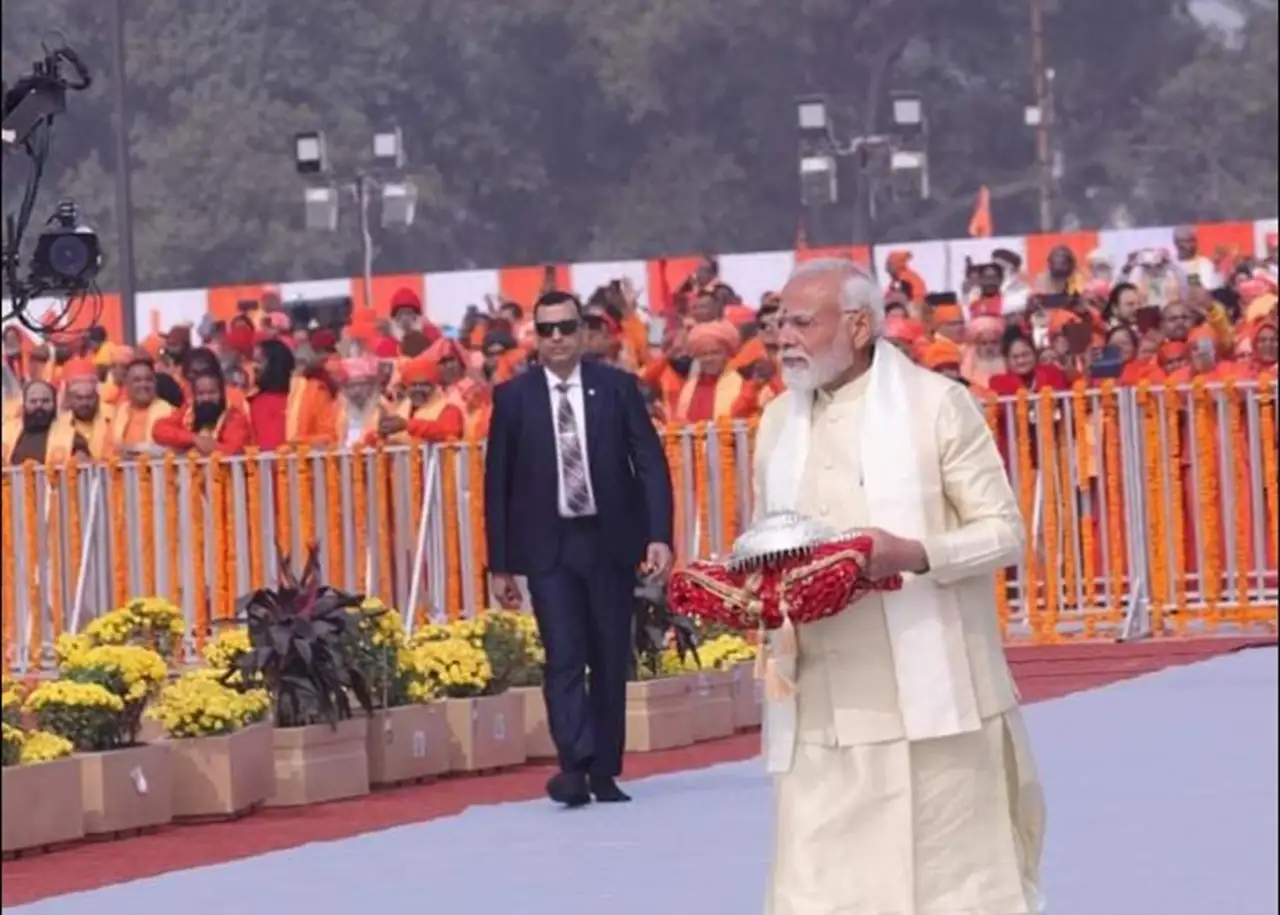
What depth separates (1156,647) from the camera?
18141mm

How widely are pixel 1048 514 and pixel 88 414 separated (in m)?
5.30

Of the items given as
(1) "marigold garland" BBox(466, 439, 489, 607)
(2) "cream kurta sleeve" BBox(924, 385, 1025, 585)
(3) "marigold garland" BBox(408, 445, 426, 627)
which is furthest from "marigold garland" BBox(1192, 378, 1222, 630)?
(2) "cream kurta sleeve" BBox(924, 385, 1025, 585)

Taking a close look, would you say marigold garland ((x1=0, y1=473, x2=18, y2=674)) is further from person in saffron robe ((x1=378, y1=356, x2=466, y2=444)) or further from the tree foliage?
person in saffron robe ((x1=378, y1=356, x2=466, y2=444))

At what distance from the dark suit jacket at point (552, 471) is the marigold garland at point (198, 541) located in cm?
543

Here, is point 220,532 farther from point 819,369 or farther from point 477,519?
point 819,369

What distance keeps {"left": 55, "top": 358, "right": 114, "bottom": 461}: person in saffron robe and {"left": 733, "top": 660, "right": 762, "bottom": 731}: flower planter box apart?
510 cm

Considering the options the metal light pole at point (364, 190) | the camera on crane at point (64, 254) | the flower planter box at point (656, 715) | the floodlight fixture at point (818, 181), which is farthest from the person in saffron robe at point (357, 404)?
the floodlight fixture at point (818, 181)

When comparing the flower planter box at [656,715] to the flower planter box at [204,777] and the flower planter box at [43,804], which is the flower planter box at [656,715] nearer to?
the flower planter box at [204,777]

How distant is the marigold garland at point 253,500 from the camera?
61.3 ft

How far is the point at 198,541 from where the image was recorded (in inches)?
739

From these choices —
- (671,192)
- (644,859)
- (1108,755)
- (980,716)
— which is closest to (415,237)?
(671,192)

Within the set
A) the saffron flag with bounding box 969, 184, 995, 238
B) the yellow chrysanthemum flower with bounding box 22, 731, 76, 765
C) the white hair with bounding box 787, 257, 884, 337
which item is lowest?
the yellow chrysanthemum flower with bounding box 22, 731, 76, 765

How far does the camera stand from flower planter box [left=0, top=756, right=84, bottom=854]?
1186 centimetres

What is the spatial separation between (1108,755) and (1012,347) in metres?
6.13
